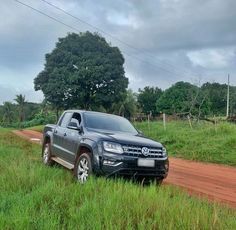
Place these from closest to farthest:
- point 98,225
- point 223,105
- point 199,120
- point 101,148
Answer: point 98,225 < point 101,148 < point 199,120 < point 223,105

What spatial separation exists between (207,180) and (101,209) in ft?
22.2

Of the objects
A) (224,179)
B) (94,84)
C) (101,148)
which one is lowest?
(224,179)

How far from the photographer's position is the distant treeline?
6293cm

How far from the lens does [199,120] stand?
29.4 meters

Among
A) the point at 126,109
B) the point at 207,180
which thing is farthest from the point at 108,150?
the point at 126,109

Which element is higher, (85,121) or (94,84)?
(94,84)

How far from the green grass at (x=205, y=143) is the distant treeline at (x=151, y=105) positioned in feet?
99.4

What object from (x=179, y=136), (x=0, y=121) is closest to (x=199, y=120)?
(x=179, y=136)

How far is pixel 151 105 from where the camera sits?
283ft

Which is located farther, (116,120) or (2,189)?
(116,120)

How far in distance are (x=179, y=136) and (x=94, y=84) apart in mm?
26132

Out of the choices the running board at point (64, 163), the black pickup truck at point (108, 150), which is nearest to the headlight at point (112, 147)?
the black pickup truck at point (108, 150)

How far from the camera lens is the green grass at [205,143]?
17.7 metres

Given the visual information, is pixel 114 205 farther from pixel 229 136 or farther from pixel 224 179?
pixel 229 136
